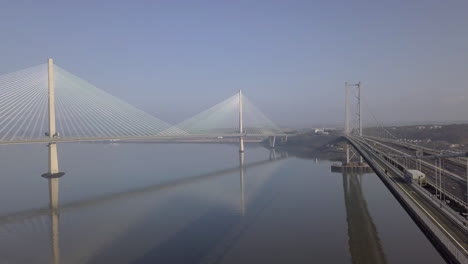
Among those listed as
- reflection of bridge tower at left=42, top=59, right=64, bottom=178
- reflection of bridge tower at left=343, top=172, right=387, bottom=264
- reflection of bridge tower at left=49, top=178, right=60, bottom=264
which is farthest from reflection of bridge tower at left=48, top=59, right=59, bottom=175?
reflection of bridge tower at left=343, top=172, right=387, bottom=264

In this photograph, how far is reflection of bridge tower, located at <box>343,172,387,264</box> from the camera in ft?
10.7

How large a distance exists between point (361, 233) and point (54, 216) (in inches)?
164

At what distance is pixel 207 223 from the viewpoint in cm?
433

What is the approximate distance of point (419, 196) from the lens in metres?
3.16

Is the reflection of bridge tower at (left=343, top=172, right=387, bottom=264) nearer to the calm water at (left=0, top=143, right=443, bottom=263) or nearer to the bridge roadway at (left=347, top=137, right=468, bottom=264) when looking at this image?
the calm water at (left=0, top=143, right=443, bottom=263)

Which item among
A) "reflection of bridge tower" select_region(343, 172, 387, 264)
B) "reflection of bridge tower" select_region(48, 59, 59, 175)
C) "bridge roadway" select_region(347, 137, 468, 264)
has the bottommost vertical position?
"reflection of bridge tower" select_region(343, 172, 387, 264)

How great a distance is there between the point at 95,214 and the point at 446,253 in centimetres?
449

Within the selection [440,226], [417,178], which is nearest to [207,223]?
[417,178]

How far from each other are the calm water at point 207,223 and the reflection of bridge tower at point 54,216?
0.02 metres

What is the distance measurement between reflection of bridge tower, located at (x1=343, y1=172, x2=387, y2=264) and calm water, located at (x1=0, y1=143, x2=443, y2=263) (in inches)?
0.4

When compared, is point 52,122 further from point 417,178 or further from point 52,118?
point 417,178

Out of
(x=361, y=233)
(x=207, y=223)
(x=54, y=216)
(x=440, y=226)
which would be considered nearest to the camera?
(x=440, y=226)

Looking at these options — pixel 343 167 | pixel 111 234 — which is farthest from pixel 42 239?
pixel 343 167

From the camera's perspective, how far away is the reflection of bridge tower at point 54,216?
3.44 metres
